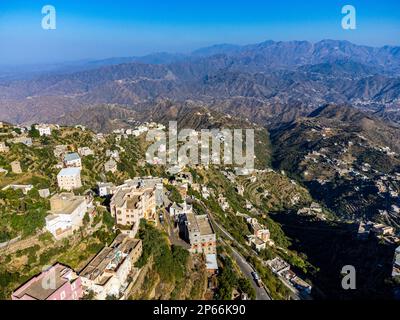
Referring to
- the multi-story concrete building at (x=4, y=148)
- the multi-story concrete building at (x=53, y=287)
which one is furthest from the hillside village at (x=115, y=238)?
the multi-story concrete building at (x=4, y=148)

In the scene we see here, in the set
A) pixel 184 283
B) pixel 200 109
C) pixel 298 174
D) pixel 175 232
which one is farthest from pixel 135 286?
pixel 200 109

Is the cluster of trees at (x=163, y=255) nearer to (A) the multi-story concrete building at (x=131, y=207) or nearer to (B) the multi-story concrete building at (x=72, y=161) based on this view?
(A) the multi-story concrete building at (x=131, y=207)

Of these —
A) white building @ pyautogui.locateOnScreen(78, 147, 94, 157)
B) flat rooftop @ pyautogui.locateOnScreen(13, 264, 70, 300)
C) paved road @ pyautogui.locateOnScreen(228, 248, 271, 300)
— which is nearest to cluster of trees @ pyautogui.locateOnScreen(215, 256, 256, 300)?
paved road @ pyautogui.locateOnScreen(228, 248, 271, 300)

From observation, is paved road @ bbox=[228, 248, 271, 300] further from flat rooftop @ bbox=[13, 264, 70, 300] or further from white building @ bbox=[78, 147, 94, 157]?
white building @ bbox=[78, 147, 94, 157]

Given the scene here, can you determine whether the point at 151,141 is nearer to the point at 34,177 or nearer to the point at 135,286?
the point at 34,177

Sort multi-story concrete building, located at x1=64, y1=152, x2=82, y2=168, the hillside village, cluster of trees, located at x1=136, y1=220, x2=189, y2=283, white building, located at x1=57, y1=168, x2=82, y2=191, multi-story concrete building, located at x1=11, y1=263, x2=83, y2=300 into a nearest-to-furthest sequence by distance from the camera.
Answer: multi-story concrete building, located at x1=11, y1=263, x2=83, y2=300 → the hillside village → cluster of trees, located at x1=136, y1=220, x2=189, y2=283 → white building, located at x1=57, y1=168, x2=82, y2=191 → multi-story concrete building, located at x1=64, y1=152, x2=82, y2=168

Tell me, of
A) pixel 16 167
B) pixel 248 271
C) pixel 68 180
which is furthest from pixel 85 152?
pixel 248 271
